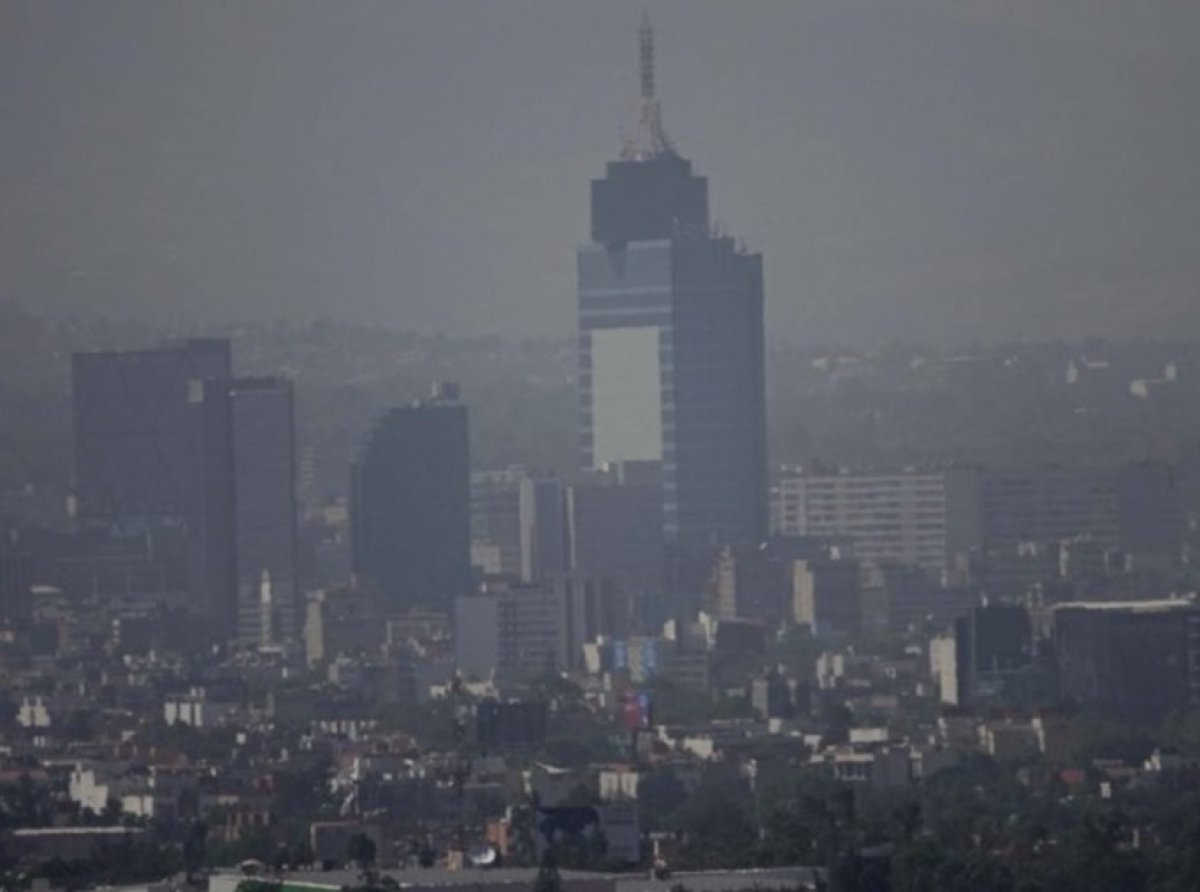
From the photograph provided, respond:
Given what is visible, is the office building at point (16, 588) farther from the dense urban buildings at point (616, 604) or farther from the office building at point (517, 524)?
the office building at point (517, 524)

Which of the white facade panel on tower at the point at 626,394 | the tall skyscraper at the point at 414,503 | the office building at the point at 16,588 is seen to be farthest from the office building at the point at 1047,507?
the office building at the point at 16,588

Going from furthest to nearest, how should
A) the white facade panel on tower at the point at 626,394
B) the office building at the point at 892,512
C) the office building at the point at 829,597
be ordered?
the white facade panel on tower at the point at 626,394, the office building at the point at 892,512, the office building at the point at 829,597

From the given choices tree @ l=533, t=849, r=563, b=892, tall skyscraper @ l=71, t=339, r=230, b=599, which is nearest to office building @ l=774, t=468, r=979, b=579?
tall skyscraper @ l=71, t=339, r=230, b=599

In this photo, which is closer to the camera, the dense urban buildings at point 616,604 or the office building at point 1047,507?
the dense urban buildings at point 616,604

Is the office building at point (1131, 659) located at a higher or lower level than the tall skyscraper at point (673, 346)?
lower

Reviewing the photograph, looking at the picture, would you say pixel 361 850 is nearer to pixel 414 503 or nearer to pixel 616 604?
pixel 616 604

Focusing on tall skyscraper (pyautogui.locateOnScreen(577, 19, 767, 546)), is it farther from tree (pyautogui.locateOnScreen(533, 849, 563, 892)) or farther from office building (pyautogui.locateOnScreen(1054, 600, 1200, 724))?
tree (pyautogui.locateOnScreen(533, 849, 563, 892))

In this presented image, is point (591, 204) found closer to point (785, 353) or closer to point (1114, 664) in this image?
point (785, 353)
